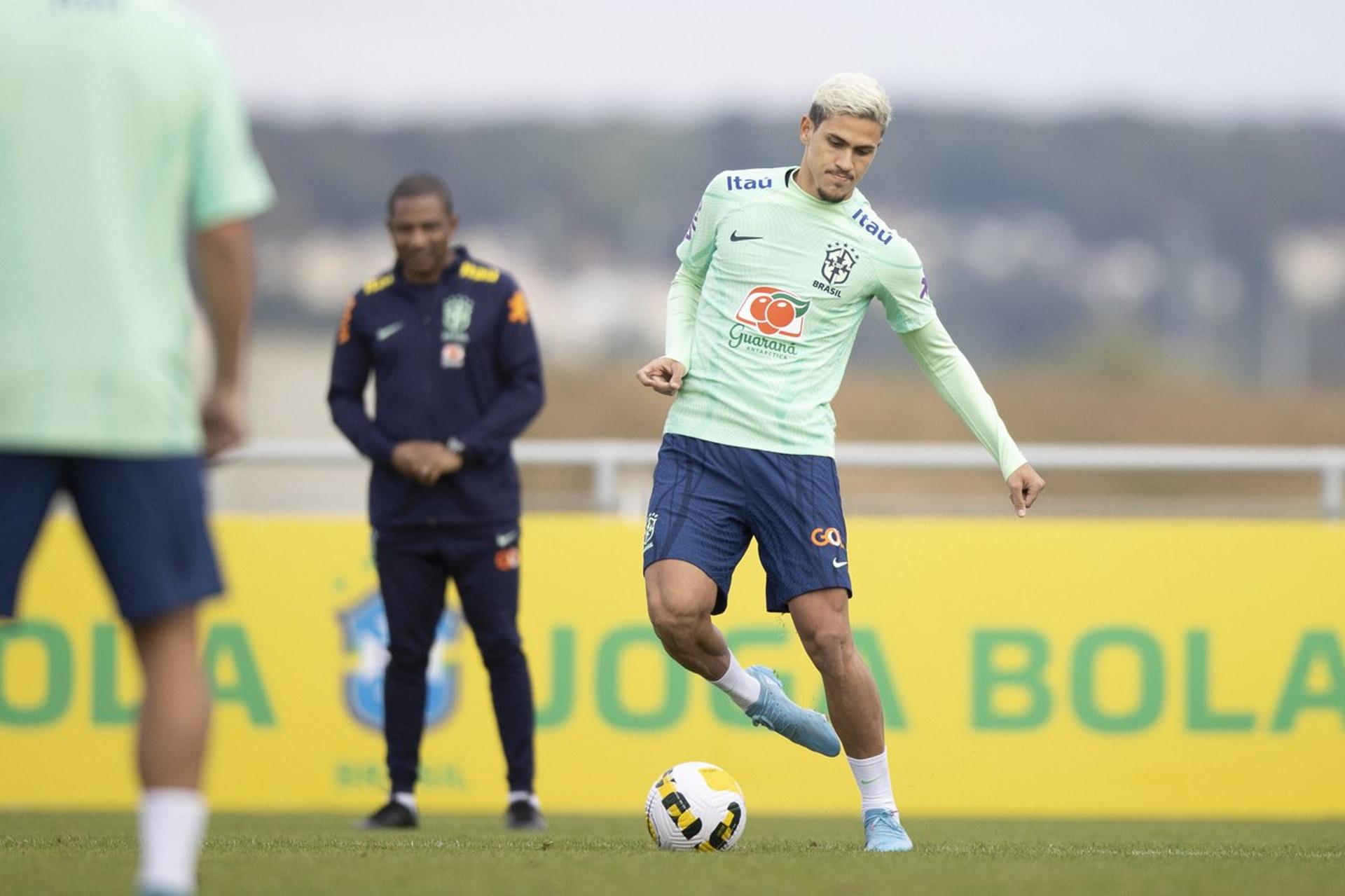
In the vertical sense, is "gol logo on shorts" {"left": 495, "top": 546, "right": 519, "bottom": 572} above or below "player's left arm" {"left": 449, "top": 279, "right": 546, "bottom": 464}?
below

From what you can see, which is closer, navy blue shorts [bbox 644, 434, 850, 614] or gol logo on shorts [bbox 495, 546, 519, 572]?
navy blue shorts [bbox 644, 434, 850, 614]

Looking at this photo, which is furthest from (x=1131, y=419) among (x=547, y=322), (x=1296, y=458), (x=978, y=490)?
(x=1296, y=458)

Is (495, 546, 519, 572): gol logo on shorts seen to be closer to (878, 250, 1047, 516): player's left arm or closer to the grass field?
the grass field

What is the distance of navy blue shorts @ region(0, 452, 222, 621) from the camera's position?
11.7 ft

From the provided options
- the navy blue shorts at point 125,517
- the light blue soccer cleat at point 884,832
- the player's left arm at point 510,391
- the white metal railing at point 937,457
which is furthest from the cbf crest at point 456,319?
the navy blue shorts at point 125,517

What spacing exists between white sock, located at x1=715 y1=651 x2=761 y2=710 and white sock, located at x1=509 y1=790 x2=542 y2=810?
1.50 m

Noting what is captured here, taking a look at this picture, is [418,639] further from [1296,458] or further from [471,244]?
[471,244]

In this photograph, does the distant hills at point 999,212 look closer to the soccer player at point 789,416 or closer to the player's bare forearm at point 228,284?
the soccer player at point 789,416

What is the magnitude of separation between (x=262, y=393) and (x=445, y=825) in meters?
29.3

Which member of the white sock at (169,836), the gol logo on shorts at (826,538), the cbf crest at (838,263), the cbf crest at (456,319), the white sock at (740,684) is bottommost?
the white sock at (740,684)

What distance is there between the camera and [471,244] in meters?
73.4

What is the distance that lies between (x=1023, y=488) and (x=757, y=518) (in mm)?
807

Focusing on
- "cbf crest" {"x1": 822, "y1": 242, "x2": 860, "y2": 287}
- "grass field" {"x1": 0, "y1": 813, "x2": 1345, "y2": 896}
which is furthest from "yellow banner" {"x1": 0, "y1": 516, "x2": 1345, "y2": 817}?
"cbf crest" {"x1": 822, "y1": 242, "x2": 860, "y2": 287}

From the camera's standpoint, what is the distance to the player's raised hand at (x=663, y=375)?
5539 millimetres
